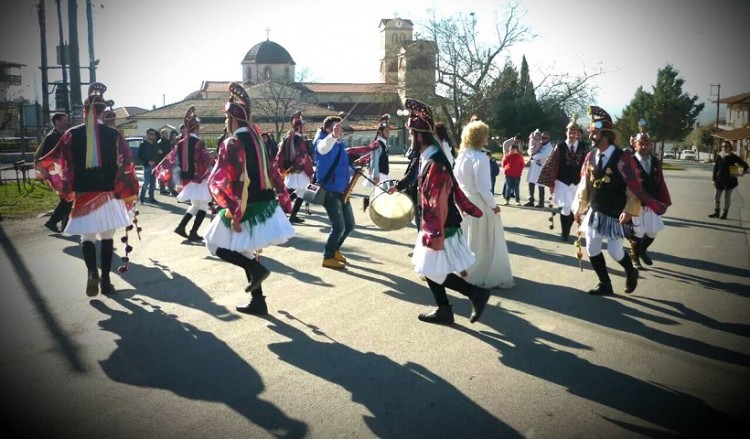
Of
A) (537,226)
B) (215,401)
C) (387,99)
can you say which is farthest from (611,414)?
(387,99)

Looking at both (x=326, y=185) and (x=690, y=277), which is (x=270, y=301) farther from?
(x=690, y=277)

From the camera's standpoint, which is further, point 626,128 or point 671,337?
point 626,128

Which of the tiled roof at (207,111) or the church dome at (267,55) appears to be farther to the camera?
the church dome at (267,55)

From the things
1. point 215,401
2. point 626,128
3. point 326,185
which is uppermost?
point 626,128

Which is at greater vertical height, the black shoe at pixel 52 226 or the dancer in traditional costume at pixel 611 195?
the dancer in traditional costume at pixel 611 195

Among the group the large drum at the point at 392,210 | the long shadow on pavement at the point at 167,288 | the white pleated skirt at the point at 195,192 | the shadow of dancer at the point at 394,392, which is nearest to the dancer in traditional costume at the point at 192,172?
the white pleated skirt at the point at 195,192

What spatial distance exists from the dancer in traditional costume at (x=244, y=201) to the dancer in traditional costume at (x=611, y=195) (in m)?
3.37

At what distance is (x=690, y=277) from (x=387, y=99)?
145ft

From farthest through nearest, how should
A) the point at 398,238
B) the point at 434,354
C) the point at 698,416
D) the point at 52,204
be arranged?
1. the point at 52,204
2. the point at 398,238
3. the point at 434,354
4. the point at 698,416

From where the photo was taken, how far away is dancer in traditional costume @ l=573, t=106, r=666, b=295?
251 inches

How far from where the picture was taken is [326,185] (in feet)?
27.6

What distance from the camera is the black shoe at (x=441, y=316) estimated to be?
5.79 meters

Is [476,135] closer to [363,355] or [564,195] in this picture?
[363,355]

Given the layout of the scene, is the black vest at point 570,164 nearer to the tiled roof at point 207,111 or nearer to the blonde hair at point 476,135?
the blonde hair at point 476,135
